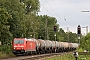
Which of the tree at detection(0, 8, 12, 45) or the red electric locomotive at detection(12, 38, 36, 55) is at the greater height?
the tree at detection(0, 8, 12, 45)

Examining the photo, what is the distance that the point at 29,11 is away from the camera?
3314 inches

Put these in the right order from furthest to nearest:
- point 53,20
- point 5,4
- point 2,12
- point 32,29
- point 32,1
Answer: point 53,20 < point 32,1 < point 32,29 < point 5,4 < point 2,12

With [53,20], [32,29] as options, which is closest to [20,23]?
[32,29]

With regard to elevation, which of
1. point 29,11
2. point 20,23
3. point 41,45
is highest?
point 29,11

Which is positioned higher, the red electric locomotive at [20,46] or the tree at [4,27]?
the tree at [4,27]

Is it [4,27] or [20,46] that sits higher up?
[4,27]

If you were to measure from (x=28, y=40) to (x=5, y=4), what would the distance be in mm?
8351

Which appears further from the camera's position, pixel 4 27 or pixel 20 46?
pixel 20 46

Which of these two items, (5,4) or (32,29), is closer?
(5,4)

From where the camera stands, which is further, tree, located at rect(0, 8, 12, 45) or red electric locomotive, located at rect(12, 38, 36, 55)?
red electric locomotive, located at rect(12, 38, 36, 55)

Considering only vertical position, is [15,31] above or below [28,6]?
below

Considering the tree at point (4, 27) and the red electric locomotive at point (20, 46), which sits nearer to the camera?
the tree at point (4, 27)

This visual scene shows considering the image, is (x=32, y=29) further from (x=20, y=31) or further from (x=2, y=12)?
(x=2, y=12)

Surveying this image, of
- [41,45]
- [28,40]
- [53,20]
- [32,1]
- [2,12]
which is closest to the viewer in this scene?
[2,12]
